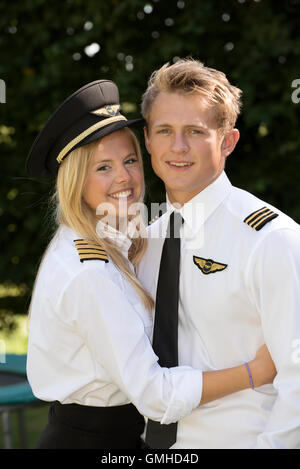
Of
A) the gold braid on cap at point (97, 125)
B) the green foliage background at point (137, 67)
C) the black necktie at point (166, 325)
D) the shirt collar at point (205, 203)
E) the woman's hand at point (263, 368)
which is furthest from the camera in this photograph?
the green foliage background at point (137, 67)

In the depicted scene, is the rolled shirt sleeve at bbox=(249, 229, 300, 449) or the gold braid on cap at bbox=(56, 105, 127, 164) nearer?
the rolled shirt sleeve at bbox=(249, 229, 300, 449)

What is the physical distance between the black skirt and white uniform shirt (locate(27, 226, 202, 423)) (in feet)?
0.12

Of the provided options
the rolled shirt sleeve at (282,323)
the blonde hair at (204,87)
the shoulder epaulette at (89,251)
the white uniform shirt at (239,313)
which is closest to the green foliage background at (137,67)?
the shoulder epaulette at (89,251)

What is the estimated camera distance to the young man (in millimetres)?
2051

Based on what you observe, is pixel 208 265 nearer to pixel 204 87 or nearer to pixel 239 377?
pixel 239 377

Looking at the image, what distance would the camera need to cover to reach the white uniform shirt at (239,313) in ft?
6.69

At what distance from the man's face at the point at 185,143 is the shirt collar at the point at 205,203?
0.12 ft

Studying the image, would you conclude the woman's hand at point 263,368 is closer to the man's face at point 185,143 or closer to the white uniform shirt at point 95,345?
the white uniform shirt at point 95,345

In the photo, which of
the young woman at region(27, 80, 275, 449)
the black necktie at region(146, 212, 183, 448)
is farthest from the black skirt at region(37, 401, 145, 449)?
the black necktie at region(146, 212, 183, 448)

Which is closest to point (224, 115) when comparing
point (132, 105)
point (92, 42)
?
point (132, 105)

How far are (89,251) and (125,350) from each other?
16.8 inches

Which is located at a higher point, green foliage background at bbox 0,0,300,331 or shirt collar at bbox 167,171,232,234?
green foliage background at bbox 0,0,300,331

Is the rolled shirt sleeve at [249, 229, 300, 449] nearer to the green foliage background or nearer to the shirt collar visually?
the shirt collar

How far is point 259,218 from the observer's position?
220 centimetres
